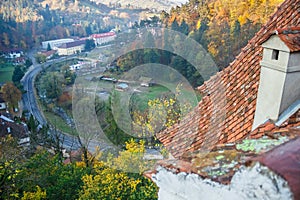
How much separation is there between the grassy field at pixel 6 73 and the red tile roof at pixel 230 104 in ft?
138

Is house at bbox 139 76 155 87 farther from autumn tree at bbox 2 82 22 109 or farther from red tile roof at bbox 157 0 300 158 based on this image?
red tile roof at bbox 157 0 300 158

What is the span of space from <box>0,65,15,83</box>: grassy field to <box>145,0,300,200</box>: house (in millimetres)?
42358

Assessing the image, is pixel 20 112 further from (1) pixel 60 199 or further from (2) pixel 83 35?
(2) pixel 83 35

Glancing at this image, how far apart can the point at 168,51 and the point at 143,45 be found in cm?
247

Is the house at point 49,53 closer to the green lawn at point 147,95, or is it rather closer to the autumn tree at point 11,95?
the autumn tree at point 11,95

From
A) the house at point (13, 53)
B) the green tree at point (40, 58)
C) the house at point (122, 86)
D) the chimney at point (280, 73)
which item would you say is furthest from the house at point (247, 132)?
the house at point (13, 53)

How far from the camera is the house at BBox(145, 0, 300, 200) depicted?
1028mm

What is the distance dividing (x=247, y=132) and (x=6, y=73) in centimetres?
4811

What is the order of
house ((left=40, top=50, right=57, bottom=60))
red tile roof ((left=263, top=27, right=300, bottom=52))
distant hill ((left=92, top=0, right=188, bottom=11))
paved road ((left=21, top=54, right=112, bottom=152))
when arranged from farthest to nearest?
1. house ((left=40, top=50, right=57, bottom=60))
2. distant hill ((left=92, top=0, right=188, bottom=11))
3. paved road ((left=21, top=54, right=112, bottom=152))
4. red tile roof ((left=263, top=27, right=300, bottom=52))

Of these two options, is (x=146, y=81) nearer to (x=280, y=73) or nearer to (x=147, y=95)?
(x=147, y=95)

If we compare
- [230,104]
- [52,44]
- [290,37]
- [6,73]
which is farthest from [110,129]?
[52,44]

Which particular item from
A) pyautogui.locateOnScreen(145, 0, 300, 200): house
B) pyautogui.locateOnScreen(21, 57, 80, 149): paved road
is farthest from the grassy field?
pyautogui.locateOnScreen(145, 0, 300, 200): house

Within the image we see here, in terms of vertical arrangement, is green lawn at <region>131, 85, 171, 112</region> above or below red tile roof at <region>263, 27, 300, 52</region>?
below

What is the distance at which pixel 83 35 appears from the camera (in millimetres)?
63594
